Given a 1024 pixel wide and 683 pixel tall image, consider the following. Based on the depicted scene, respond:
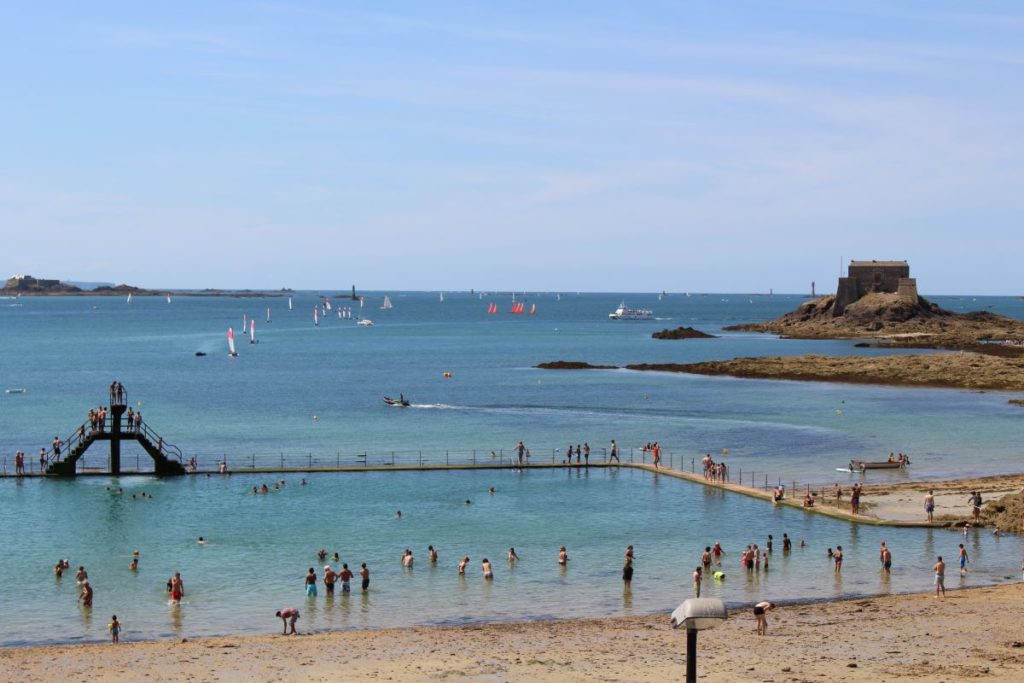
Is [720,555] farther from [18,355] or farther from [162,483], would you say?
[18,355]

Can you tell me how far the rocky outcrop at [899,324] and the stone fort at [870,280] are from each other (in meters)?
1.69

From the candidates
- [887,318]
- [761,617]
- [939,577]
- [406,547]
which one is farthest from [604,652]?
[887,318]

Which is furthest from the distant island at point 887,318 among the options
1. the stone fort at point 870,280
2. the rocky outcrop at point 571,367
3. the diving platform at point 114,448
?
the diving platform at point 114,448

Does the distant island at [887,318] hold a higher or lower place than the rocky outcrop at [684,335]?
higher

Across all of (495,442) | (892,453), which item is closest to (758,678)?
(892,453)

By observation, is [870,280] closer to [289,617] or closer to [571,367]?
[571,367]

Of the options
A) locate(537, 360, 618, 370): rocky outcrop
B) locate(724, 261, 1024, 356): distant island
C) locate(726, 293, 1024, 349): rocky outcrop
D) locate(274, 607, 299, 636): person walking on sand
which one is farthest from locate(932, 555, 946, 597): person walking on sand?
locate(724, 261, 1024, 356): distant island

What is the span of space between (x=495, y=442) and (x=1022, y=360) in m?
65.7

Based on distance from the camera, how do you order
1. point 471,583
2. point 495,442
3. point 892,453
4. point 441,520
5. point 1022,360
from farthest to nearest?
point 1022,360 < point 495,442 < point 892,453 < point 441,520 < point 471,583

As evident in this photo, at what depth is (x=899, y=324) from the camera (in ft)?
567

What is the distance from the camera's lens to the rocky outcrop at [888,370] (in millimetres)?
106250

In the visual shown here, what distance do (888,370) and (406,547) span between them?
79034 millimetres

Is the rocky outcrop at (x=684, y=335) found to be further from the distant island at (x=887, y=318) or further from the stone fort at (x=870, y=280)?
the stone fort at (x=870, y=280)

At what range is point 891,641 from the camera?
31.4 metres
